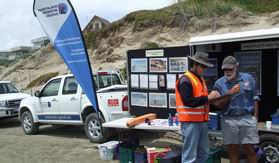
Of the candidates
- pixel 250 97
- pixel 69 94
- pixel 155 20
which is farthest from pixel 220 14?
pixel 250 97

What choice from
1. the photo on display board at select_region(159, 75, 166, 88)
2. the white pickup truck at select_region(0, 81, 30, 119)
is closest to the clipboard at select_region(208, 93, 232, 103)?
the photo on display board at select_region(159, 75, 166, 88)

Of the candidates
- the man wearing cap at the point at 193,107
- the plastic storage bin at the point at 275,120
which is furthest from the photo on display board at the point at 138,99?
the man wearing cap at the point at 193,107

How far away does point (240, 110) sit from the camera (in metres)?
6.46

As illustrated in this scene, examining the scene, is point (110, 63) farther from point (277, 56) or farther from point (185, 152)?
point (185, 152)

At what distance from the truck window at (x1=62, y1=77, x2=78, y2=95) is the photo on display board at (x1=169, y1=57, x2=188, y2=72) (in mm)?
3376

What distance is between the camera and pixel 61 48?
909 cm

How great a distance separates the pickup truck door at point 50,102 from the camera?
11.9 metres

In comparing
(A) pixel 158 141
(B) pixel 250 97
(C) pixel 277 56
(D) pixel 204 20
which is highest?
(D) pixel 204 20

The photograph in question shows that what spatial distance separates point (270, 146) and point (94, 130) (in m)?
4.66

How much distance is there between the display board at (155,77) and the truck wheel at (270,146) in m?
2.14

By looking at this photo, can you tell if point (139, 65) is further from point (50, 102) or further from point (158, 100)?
point (50, 102)

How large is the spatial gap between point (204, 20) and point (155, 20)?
16.9ft

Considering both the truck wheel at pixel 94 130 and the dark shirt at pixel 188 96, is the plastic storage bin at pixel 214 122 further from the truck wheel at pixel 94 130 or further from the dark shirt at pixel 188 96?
the truck wheel at pixel 94 130

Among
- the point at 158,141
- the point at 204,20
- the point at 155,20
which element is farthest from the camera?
the point at 155,20
